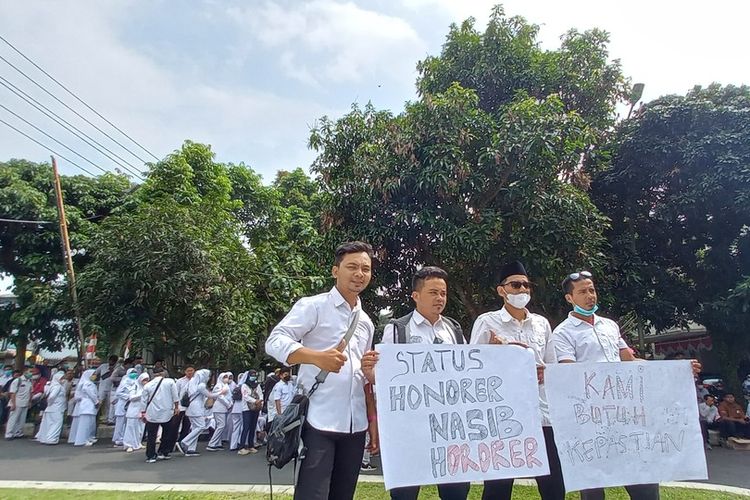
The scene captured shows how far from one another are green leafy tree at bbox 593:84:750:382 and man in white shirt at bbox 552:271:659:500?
8054 millimetres

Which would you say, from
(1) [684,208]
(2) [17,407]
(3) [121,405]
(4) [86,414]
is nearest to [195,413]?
(3) [121,405]

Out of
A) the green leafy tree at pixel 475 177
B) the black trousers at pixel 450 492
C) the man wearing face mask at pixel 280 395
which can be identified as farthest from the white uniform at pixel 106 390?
A: the black trousers at pixel 450 492

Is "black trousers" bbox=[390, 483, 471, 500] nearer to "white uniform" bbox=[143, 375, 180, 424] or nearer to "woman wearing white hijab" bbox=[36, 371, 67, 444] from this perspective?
"white uniform" bbox=[143, 375, 180, 424]

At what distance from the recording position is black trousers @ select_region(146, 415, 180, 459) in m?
9.14

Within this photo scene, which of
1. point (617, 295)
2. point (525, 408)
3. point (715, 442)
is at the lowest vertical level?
point (715, 442)

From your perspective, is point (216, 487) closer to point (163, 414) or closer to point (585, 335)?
point (163, 414)

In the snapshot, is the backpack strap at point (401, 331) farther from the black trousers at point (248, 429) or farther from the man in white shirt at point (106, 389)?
the man in white shirt at point (106, 389)

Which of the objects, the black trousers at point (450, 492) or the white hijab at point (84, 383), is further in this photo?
the white hijab at point (84, 383)

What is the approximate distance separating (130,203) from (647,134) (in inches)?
579

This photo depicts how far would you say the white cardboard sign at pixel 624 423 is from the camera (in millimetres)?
2850

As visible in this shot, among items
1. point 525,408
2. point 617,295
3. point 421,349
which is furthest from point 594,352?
point 617,295

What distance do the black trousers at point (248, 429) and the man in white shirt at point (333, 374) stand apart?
8776 millimetres

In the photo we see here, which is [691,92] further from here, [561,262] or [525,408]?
[525,408]

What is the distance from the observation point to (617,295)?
10.9 meters
